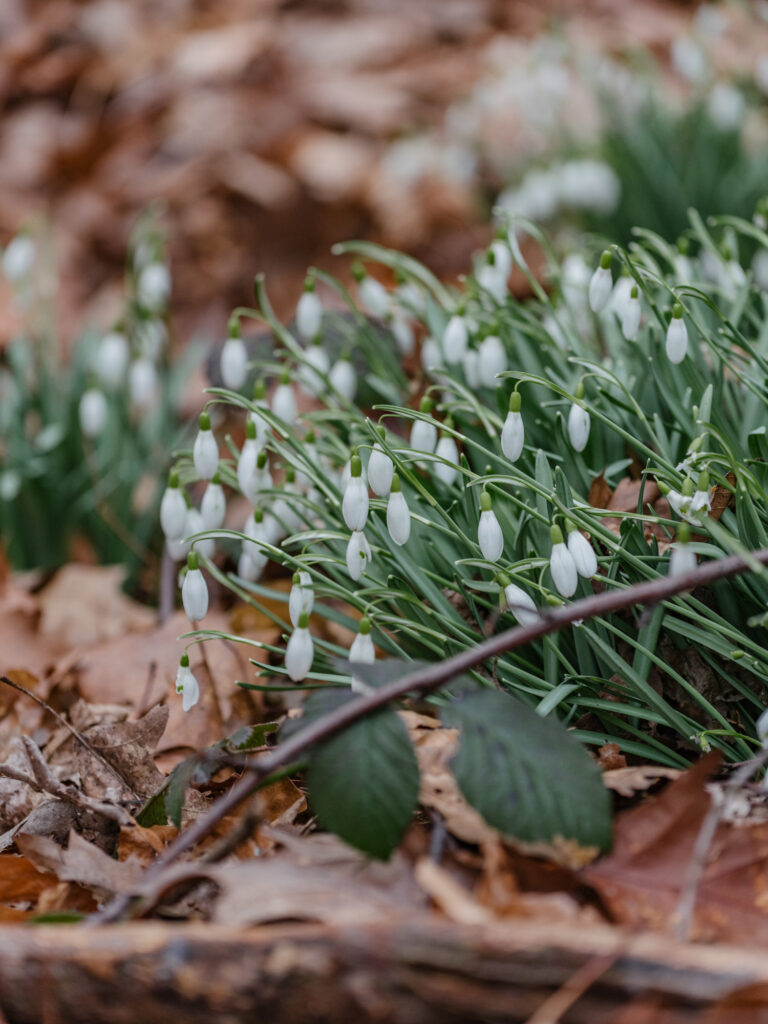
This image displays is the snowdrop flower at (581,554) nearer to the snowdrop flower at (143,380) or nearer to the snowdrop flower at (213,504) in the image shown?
the snowdrop flower at (213,504)

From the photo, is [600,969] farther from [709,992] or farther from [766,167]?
[766,167]

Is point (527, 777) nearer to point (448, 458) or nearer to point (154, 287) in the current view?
point (448, 458)

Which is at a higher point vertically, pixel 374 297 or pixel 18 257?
pixel 18 257

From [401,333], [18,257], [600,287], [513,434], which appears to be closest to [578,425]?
[513,434]

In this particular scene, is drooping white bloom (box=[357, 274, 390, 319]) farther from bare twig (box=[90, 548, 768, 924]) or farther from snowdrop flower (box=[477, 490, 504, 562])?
bare twig (box=[90, 548, 768, 924])

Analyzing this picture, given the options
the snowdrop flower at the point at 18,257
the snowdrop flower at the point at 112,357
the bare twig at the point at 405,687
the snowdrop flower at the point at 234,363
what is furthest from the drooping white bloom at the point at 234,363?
the snowdrop flower at the point at 18,257

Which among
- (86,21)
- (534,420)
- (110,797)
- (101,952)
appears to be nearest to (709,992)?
(101,952)
